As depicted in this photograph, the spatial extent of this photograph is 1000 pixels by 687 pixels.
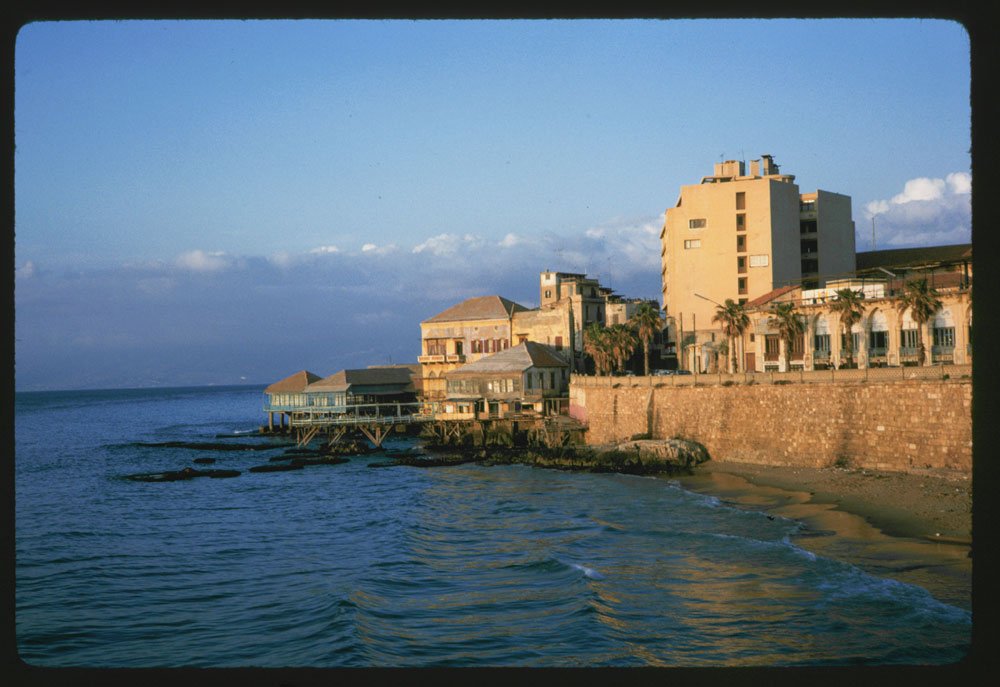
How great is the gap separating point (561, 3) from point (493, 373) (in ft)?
152

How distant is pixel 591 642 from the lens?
1437 centimetres

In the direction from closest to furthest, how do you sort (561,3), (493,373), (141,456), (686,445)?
(561,3) → (686,445) → (493,373) → (141,456)

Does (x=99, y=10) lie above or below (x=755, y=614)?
above

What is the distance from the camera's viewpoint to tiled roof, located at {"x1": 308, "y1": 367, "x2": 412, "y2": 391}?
2264 inches

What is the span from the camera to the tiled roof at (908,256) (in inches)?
1822

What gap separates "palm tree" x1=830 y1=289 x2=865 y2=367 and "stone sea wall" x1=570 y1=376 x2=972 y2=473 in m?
4.54

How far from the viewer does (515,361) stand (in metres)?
49.4

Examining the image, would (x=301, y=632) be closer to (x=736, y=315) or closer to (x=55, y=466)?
(x=736, y=315)

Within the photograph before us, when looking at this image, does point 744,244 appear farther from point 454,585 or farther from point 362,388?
point 454,585

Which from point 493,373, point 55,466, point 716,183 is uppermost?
point 716,183

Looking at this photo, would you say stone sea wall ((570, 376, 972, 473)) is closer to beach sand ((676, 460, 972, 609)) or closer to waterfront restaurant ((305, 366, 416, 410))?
beach sand ((676, 460, 972, 609))

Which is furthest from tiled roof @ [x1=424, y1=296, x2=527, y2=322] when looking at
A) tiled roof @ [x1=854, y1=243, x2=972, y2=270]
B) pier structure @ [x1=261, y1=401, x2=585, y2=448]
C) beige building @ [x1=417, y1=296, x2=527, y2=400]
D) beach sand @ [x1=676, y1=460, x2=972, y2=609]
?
beach sand @ [x1=676, y1=460, x2=972, y2=609]

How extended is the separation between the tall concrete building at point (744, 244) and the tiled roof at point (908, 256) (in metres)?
1.08

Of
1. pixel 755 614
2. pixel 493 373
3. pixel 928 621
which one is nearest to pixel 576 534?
pixel 755 614
